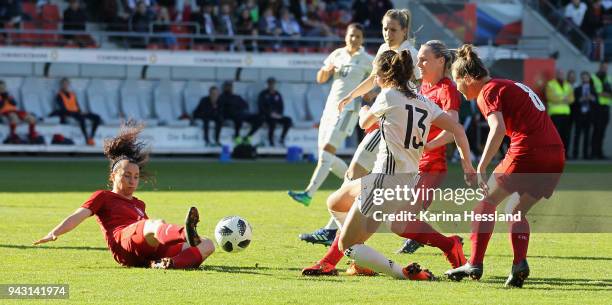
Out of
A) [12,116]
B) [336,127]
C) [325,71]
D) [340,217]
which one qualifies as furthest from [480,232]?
[12,116]

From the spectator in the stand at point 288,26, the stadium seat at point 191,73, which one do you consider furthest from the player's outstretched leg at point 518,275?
the stadium seat at point 191,73

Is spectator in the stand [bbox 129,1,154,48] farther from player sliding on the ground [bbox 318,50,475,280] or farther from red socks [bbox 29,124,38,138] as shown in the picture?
player sliding on the ground [bbox 318,50,475,280]

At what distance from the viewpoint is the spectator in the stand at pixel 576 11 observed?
33531 millimetres

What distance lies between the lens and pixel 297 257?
36.0ft

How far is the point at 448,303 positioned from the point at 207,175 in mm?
15331

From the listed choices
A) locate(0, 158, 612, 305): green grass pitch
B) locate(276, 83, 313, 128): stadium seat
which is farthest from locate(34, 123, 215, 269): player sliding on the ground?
locate(276, 83, 313, 128): stadium seat

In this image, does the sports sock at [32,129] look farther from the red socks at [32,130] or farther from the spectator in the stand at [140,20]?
the spectator in the stand at [140,20]

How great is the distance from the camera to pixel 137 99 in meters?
30.6

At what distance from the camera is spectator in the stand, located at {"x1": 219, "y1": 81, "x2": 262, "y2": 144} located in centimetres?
2969

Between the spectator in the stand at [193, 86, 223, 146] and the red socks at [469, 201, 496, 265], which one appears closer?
the red socks at [469, 201, 496, 265]

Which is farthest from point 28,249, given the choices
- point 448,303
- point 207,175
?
point 207,175

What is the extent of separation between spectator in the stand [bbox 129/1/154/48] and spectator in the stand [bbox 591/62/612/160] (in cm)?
1092

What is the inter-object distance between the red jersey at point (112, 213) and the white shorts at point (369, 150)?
1.87 m

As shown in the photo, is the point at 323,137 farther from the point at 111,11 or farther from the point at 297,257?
the point at 111,11
